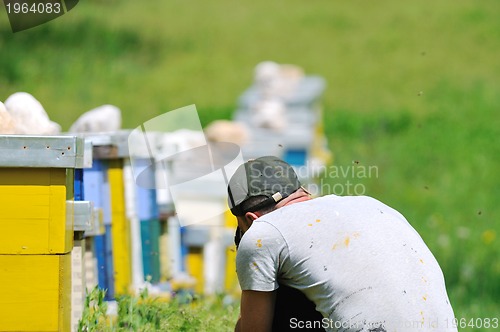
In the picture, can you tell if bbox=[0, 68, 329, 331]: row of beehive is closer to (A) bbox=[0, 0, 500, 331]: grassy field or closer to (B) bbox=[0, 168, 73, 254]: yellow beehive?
(B) bbox=[0, 168, 73, 254]: yellow beehive

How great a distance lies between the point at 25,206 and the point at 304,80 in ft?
32.6

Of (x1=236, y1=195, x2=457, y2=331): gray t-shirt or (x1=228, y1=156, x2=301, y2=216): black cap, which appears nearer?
(x1=236, y1=195, x2=457, y2=331): gray t-shirt

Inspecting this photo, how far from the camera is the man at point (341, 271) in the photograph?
2.94 m

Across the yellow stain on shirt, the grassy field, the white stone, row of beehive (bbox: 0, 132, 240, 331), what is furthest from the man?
the grassy field

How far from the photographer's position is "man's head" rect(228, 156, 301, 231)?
3109mm

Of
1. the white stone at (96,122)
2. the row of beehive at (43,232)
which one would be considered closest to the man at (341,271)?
the row of beehive at (43,232)

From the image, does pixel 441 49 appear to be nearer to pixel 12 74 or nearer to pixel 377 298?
pixel 12 74

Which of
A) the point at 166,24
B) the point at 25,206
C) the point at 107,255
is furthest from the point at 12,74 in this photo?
the point at 25,206

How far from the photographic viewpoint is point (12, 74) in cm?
1372

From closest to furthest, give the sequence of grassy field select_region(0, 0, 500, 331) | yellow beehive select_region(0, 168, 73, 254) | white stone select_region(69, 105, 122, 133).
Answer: yellow beehive select_region(0, 168, 73, 254) < white stone select_region(69, 105, 122, 133) < grassy field select_region(0, 0, 500, 331)

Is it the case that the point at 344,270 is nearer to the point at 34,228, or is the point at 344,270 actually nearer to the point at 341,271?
the point at 341,271

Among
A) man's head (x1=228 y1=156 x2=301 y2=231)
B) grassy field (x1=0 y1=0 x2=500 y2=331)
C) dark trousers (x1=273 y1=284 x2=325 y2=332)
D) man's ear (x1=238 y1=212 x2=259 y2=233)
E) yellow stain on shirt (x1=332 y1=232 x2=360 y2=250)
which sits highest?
grassy field (x1=0 y1=0 x2=500 y2=331)

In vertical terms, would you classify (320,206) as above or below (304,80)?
below

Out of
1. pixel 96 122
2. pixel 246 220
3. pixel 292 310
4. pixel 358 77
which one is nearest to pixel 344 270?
pixel 292 310
